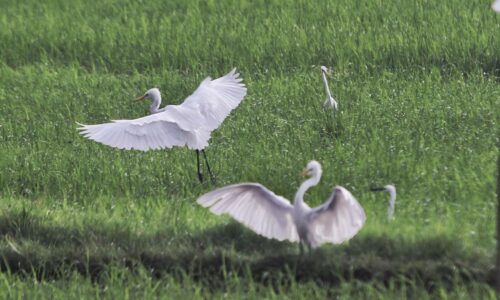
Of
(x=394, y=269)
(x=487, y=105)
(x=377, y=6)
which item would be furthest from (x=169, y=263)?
(x=377, y=6)

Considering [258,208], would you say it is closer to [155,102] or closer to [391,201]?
[391,201]

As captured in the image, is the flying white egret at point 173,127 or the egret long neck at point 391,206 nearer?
the egret long neck at point 391,206

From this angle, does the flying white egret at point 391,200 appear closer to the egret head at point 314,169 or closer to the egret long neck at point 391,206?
the egret long neck at point 391,206

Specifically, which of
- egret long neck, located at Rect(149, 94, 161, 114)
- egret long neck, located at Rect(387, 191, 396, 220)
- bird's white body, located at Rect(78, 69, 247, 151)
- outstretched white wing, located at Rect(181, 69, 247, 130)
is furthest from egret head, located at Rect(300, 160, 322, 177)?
egret long neck, located at Rect(149, 94, 161, 114)

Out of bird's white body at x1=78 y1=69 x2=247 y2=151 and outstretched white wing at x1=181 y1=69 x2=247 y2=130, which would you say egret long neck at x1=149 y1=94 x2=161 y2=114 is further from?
bird's white body at x1=78 y1=69 x2=247 y2=151

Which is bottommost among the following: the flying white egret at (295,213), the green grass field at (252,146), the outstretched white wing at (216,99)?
the green grass field at (252,146)

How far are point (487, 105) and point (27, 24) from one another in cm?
604

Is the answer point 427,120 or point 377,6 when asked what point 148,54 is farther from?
point 427,120

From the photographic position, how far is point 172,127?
8.65 m

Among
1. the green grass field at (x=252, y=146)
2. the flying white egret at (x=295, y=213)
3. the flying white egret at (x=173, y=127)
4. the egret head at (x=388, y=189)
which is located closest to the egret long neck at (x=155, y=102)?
the green grass field at (x=252, y=146)

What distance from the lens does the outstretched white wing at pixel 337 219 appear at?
6684 mm

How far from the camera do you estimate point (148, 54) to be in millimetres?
12430

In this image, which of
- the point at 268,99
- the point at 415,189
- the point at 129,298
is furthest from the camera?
the point at 268,99

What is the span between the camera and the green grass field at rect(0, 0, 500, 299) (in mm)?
6934
